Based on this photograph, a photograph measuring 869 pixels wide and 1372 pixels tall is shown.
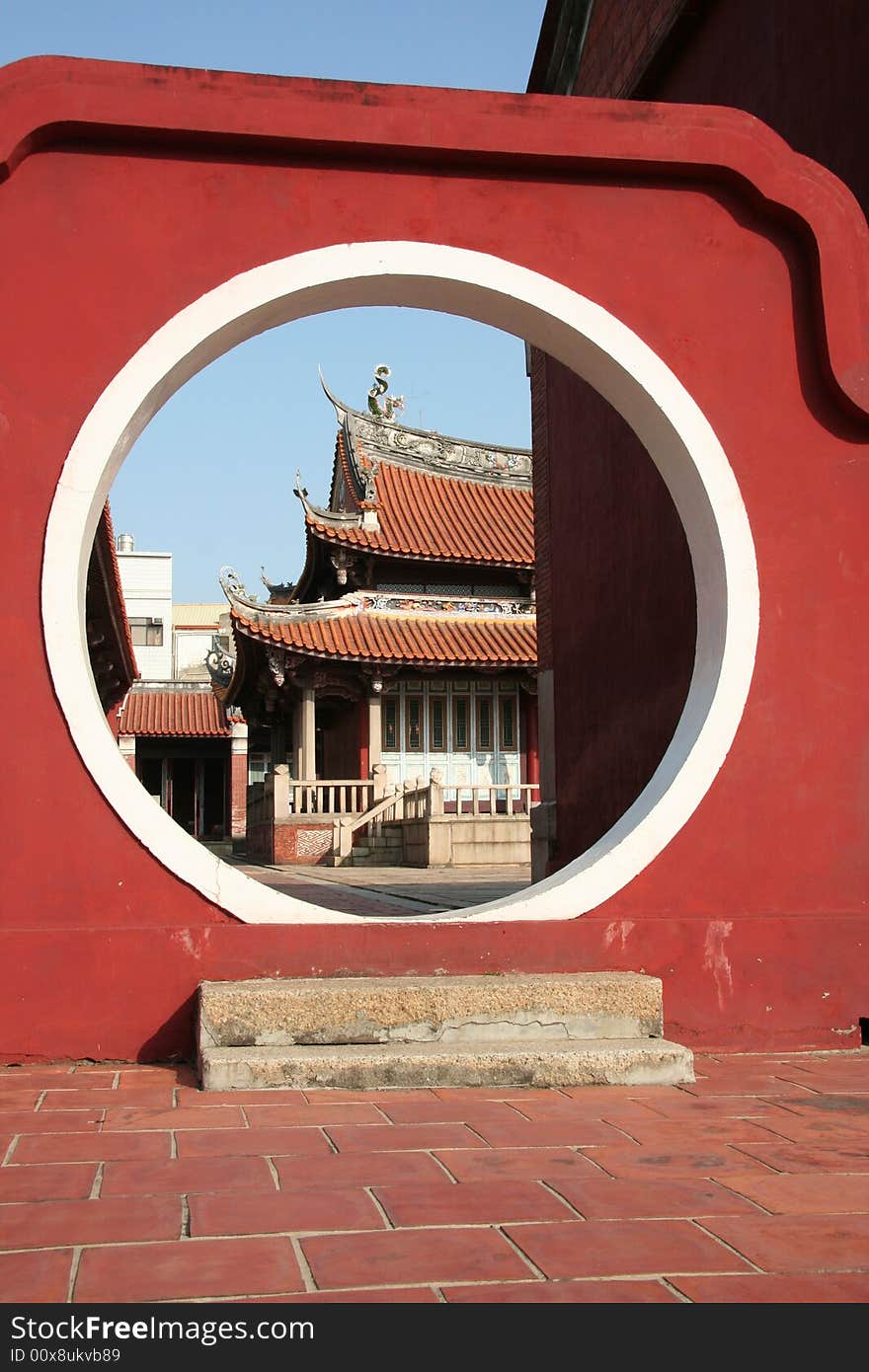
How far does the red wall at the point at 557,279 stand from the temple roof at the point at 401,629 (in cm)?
1514

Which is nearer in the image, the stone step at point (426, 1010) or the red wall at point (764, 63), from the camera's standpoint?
the stone step at point (426, 1010)

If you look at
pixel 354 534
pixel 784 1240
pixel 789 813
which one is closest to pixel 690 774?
pixel 789 813

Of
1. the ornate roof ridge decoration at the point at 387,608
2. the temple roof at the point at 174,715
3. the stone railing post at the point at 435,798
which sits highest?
the ornate roof ridge decoration at the point at 387,608

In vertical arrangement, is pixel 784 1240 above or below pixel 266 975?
below

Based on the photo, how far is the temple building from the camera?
20.2m

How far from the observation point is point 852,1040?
4344 mm

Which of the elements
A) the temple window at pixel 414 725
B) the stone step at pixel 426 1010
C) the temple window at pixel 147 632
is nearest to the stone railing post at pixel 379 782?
the temple window at pixel 414 725

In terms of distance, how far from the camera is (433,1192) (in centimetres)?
264

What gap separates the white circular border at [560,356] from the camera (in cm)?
407

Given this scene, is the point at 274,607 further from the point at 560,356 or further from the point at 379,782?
the point at 560,356

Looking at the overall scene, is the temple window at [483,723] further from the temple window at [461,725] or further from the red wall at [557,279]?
the red wall at [557,279]

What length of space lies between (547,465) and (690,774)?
14.9ft

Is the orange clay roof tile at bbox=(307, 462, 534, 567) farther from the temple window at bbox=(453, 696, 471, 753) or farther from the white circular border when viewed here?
the white circular border
